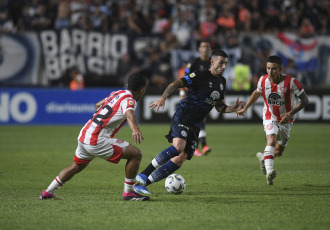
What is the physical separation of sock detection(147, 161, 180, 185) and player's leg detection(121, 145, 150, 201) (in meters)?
0.56

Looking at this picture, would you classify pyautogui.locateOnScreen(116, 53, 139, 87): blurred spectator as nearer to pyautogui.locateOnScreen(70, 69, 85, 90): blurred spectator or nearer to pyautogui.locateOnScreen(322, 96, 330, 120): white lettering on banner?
pyautogui.locateOnScreen(70, 69, 85, 90): blurred spectator

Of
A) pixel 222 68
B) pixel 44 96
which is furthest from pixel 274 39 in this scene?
pixel 222 68

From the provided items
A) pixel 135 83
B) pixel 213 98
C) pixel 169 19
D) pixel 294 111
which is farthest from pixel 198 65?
pixel 169 19

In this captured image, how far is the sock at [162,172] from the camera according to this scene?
800cm

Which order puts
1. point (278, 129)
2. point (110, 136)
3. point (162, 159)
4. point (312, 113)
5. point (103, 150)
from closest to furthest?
point (103, 150)
point (110, 136)
point (162, 159)
point (278, 129)
point (312, 113)

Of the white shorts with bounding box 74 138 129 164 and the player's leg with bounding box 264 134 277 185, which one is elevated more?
the white shorts with bounding box 74 138 129 164

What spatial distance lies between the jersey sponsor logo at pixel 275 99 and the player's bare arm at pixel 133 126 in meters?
3.19

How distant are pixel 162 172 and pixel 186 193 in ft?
1.64

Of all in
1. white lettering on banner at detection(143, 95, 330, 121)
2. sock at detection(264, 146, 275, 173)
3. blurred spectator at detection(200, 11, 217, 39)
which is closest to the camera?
sock at detection(264, 146, 275, 173)

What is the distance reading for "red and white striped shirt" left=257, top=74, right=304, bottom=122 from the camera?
9.17 metres

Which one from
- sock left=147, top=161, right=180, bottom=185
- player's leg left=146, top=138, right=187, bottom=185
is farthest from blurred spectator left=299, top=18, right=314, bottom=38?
sock left=147, top=161, right=180, bottom=185

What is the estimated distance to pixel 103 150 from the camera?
7.19 metres

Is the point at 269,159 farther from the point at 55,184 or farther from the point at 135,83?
the point at 55,184

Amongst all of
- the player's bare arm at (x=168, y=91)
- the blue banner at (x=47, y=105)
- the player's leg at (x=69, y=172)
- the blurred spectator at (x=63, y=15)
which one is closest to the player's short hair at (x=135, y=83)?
the player's bare arm at (x=168, y=91)
